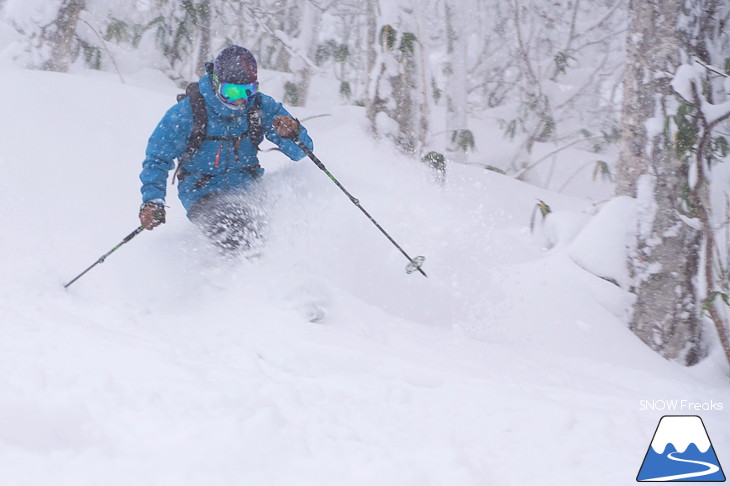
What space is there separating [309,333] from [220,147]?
5.56ft

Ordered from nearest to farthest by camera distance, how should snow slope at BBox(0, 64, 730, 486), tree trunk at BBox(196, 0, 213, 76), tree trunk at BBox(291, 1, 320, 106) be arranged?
snow slope at BBox(0, 64, 730, 486)
tree trunk at BBox(196, 0, 213, 76)
tree trunk at BBox(291, 1, 320, 106)

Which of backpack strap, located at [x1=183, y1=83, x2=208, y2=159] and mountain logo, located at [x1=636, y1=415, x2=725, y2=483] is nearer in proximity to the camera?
mountain logo, located at [x1=636, y1=415, x2=725, y2=483]

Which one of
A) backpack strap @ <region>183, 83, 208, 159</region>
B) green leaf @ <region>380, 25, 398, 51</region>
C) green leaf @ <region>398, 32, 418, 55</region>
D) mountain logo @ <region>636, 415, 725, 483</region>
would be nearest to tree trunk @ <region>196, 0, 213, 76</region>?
green leaf @ <region>380, 25, 398, 51</region>

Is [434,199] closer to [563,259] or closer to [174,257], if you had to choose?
[563,259]

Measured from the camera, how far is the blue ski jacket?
407 centimetres

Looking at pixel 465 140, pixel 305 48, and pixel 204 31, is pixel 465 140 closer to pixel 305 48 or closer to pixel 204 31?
pixel 305 48

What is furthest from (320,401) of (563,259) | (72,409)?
(563,259)

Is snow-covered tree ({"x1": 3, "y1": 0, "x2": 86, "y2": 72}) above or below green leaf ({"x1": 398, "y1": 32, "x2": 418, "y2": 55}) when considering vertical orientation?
below

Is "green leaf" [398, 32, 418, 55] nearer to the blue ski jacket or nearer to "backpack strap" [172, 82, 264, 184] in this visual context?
the blue ski jacket

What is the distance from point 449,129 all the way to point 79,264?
20.7 ft

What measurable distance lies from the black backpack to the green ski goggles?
0.16 m

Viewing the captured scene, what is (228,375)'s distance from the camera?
268cm
